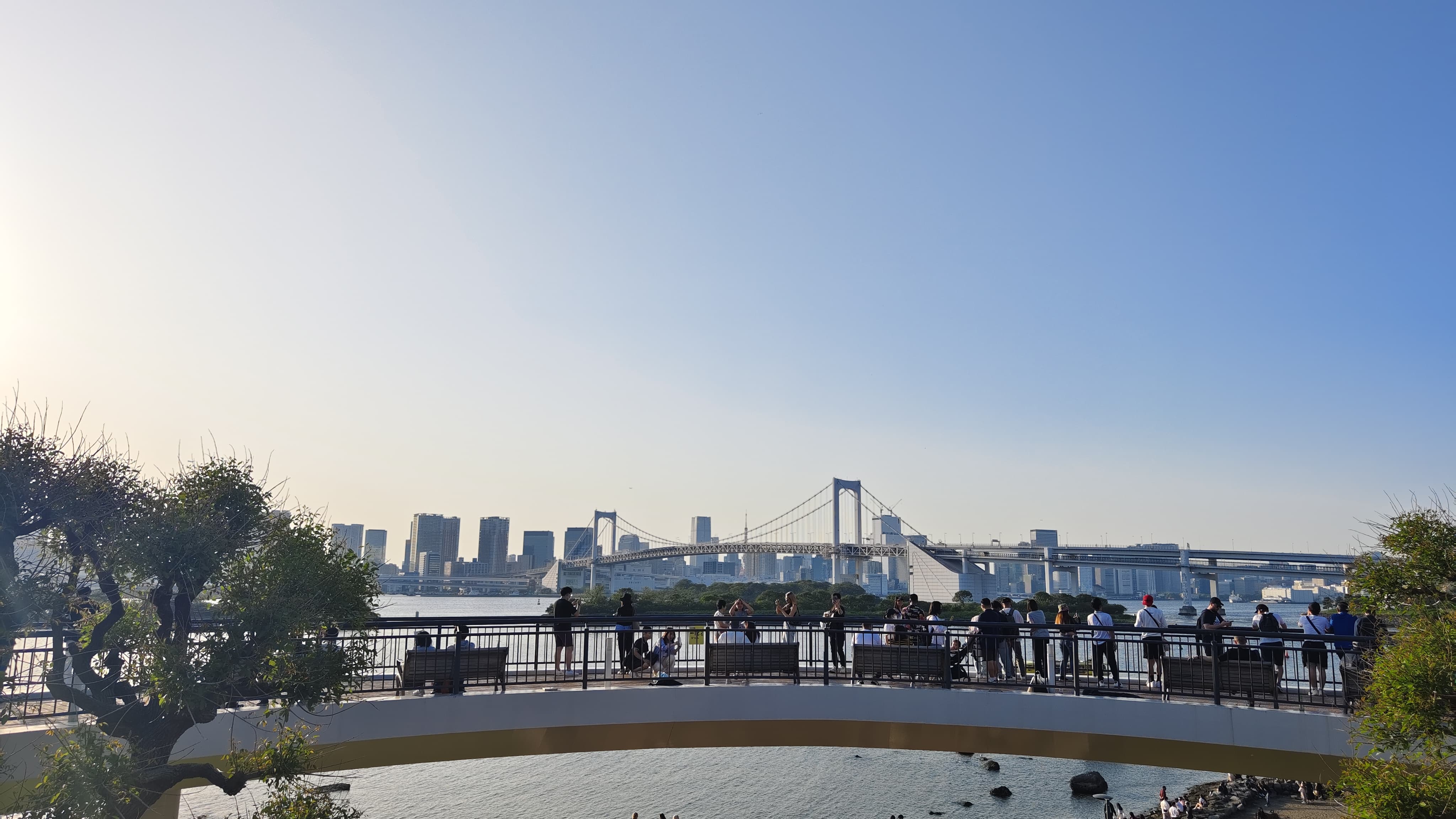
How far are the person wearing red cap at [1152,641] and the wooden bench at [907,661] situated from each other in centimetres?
216

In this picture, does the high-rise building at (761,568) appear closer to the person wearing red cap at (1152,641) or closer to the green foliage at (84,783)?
the person wearing red cap at (1152,641)

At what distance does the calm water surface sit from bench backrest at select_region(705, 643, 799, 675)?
57.2 ft

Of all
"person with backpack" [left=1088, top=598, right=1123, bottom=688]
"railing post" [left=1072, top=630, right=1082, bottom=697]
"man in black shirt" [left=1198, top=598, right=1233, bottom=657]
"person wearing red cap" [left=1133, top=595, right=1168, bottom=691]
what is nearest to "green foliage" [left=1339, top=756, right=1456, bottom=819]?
"man in black shirt" [left=1198, top=598, right=1233, bottom=657]

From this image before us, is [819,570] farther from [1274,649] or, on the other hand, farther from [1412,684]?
[1412,684]

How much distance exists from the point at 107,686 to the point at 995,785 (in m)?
28.9

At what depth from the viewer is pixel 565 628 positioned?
1041 cm

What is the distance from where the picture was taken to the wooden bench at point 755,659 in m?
10.4

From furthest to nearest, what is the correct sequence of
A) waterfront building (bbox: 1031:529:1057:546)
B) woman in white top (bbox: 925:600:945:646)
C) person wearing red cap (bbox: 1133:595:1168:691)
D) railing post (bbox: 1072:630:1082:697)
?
1. waterfront building (bbox: 1031:529:1057:546)
2. woman in white top (bbox: 925:600:945:646)
3. person wearing red cap (bbox: 1133:595:1168:691)
4. railing post (bbox: 1072:630:1082:697)

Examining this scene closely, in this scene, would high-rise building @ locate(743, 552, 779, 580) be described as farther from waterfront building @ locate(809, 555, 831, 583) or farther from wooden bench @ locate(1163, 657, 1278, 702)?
wooden bench @ locate(1163, 657, 1278, 702)

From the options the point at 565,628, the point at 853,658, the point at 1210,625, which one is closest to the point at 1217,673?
the point at 1210,625

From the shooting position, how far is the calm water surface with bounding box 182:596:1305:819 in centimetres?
2684

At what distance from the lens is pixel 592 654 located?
35.0ft

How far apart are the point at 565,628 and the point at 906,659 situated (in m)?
3.97

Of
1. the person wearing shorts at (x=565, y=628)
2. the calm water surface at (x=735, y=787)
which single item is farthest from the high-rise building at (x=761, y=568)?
the person wearing shorts at (x=565, y=628)
